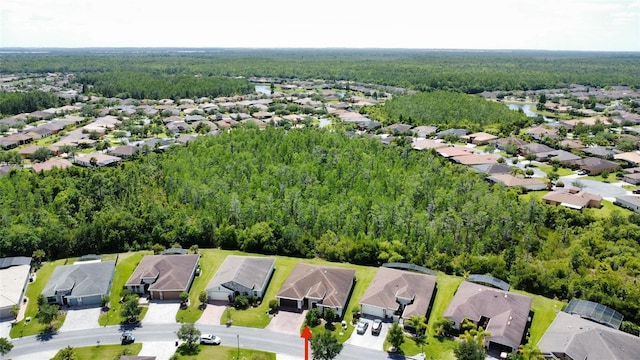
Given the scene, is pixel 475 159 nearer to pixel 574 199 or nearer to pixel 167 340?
pixel 574 199

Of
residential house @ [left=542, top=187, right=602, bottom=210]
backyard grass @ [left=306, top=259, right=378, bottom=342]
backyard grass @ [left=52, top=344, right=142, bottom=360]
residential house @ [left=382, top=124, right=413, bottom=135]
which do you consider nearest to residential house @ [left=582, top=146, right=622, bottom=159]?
residential house @ [left=542, top=187, right=602, bottom=210]

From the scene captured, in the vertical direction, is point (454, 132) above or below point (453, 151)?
above

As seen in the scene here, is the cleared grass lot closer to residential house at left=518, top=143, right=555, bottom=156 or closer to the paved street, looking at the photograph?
the paved street

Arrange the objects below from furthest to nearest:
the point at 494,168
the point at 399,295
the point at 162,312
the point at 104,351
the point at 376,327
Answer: the point at 494,168, the point at 162,312, the point at 399,295, the point at 376,327, the point at 104,351

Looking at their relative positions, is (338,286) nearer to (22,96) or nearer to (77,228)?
(77,228)

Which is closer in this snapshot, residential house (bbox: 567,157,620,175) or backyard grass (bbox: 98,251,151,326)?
backyard grass (bbox: 98,251,151,326)

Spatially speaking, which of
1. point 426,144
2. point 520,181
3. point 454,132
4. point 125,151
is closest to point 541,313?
point 520,181
